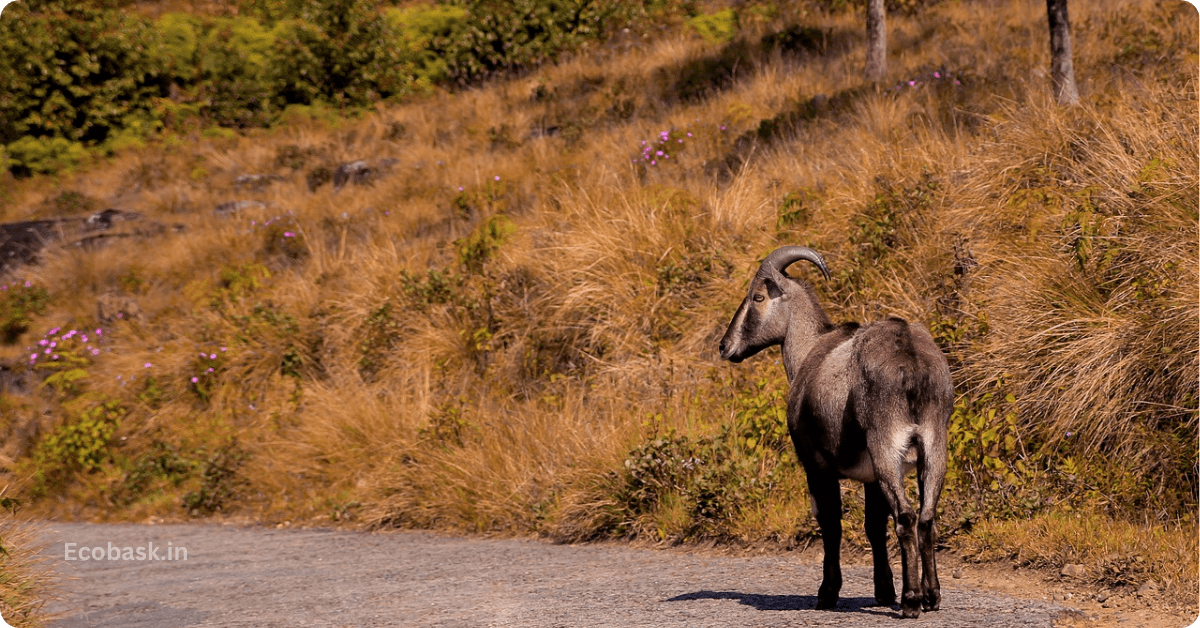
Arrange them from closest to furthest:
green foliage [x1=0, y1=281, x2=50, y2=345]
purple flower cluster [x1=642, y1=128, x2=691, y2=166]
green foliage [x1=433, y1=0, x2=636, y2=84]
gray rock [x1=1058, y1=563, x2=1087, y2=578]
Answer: gray rock [x1=1058, y1=563, x2=1087, y2=578] < purple flower cluster [x1=642, y1=128, x2=691, y2=166] < green foliage [x1=0, y1=281, x2=50, y2=345] < green foliage [x1=433, y1=0, x2=636, y2=84]

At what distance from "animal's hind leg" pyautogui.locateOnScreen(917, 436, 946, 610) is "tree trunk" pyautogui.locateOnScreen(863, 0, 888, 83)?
10810 mm

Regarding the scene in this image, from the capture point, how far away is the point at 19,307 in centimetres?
1691

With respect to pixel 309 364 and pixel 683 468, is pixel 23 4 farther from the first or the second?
pixel 683 468

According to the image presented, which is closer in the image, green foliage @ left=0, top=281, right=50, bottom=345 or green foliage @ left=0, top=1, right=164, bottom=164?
green foliage @ left=0, top=281, right=50, bottom=345

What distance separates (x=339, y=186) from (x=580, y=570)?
13301 mm

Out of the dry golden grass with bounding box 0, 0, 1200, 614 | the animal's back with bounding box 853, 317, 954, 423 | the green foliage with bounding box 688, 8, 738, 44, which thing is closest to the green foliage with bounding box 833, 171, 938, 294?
the dry golden grass with bounding box 0, 0, 1200, 614

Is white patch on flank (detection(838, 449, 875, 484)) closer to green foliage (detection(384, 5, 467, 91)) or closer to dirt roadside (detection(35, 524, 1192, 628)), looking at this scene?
dirt roadside (detection(35, 524, 1192, 628))

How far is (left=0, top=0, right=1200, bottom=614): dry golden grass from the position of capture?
7723 millimetres

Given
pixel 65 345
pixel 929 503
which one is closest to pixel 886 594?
pixel 929 503

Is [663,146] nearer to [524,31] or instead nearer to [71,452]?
[71,452]

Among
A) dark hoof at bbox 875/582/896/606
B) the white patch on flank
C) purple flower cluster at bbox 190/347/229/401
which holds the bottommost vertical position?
purple flower cluster at bbox 190/347/229/401

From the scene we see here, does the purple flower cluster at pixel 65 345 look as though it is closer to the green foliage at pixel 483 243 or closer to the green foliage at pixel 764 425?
the green foliage at pixel 483 243

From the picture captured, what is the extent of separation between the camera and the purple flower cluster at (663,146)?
14.7m

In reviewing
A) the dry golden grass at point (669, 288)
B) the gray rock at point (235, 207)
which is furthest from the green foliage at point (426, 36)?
the dry golden grass at point (669, 288)
